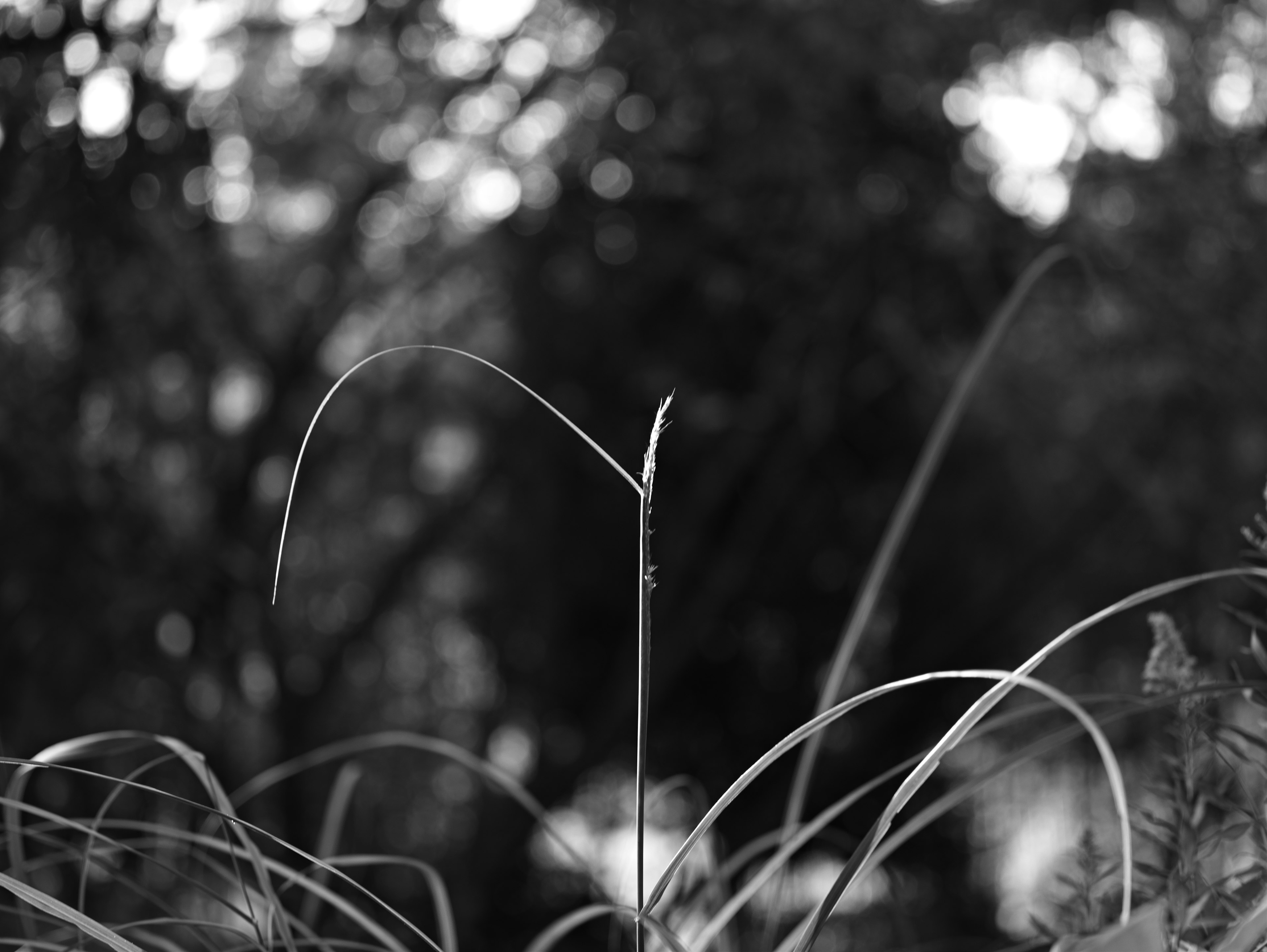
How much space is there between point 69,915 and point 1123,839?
0.27 metres

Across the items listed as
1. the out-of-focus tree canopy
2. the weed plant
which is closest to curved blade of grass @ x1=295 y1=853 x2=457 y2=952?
the weed plant

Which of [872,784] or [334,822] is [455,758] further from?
[872,784]

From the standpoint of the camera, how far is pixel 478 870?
1.93m

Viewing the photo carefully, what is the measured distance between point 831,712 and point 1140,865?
0.53 feet

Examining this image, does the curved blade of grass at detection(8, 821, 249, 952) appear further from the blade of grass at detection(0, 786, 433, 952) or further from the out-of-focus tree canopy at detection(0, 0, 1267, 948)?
the out-of-focus tree canopy at detection(0, 0, 1267, 948)

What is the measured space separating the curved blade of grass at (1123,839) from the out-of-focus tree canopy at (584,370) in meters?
1.00

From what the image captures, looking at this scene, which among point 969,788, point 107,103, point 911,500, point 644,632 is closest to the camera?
point 644,632

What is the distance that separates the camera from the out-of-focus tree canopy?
143 centimetres

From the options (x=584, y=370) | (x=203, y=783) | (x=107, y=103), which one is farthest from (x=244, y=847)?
(x=584, y=370)

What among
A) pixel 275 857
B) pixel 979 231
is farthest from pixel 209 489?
pixel 979 231

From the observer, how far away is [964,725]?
286 mm

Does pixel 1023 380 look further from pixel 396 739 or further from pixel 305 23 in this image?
pixel 396 739

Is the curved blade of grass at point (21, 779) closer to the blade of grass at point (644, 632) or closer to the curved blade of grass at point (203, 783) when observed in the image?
the curved blade of grass at point (203, 783)

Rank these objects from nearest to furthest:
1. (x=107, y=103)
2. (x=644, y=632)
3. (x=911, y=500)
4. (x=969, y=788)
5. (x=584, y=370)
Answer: (x=644, y=632) → (x=969, y=788) → (x=911, y=500) → (x=107, y=103) → (x=584, y=370)
